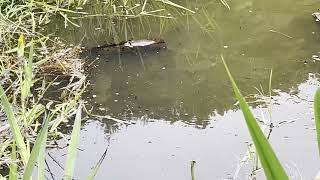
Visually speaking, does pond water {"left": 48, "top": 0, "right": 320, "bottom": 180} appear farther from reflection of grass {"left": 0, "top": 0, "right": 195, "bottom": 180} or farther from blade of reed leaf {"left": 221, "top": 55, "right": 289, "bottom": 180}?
blade of reed leaf {"left": 221, "top": 55, "right": 289, "bottom": 180}

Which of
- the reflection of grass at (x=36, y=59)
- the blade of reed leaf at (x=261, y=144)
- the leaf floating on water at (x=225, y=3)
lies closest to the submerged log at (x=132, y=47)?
the reflection of grass at (x=36, y=59)

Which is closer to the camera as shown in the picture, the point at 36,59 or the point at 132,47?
the point at 36,59

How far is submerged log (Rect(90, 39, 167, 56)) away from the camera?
286 centimetres

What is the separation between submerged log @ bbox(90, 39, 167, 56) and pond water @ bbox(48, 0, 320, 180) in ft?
0.17

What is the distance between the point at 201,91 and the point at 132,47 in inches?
23.8

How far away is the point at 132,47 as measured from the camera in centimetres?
289

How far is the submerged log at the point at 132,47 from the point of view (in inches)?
113

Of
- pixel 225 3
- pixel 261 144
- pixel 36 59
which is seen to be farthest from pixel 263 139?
pixel 225 3

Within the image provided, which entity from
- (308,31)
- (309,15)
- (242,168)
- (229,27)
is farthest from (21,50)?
(309,15)

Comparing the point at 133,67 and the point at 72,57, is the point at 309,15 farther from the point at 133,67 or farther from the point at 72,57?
the point at 72,57

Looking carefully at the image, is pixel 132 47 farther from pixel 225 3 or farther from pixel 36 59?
pixel 225 3

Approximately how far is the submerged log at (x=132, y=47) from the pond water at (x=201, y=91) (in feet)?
0.17

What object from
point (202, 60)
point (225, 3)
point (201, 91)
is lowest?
point (201, 91)

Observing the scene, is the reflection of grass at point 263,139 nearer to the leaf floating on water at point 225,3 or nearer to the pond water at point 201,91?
the pond water at point 201,91
